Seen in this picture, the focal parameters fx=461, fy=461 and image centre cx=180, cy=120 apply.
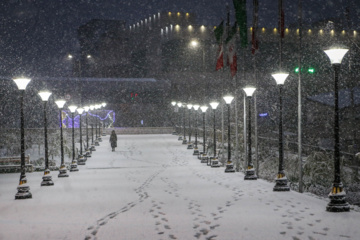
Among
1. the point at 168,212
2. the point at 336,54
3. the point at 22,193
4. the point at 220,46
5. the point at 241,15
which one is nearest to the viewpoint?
the point at 168,212

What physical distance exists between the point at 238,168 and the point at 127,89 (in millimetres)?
57305

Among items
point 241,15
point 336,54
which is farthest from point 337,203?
point 241,15

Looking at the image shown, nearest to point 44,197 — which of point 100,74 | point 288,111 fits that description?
point 288,111

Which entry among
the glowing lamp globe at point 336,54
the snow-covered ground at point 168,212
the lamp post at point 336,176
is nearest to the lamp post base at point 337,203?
the lamp post at point 336,176

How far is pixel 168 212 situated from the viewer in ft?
36.1

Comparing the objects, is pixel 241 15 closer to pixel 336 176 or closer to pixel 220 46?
pixel 220 46

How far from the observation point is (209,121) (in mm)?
70188

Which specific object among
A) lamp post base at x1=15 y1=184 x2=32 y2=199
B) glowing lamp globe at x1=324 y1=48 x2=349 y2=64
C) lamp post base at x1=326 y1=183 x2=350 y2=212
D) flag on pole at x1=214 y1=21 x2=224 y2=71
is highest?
flag on pole at x1=214 y1=21 x2=224 y2=71

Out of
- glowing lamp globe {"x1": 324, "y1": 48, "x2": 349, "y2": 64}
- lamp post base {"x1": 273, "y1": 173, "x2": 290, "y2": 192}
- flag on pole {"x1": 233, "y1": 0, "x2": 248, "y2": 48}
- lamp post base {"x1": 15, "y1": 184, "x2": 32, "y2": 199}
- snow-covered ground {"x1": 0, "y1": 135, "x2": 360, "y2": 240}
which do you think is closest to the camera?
snow-covered ground {"x1": 0, "y1": 135, "x2": 360, "y2": 240}

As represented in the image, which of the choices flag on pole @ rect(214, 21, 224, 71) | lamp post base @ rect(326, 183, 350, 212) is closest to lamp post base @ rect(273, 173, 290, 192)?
lamp post base @ rect(326, 183, 350, 212)

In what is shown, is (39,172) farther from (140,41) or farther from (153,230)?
(140,41)

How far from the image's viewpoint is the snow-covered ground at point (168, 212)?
855 centimetres

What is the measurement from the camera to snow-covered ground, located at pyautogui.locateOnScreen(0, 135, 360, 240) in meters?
8.55

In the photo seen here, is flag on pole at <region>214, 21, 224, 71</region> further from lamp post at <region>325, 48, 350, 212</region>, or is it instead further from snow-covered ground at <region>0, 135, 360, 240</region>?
lamp post at <region>325, 48, 350, 212</region>
